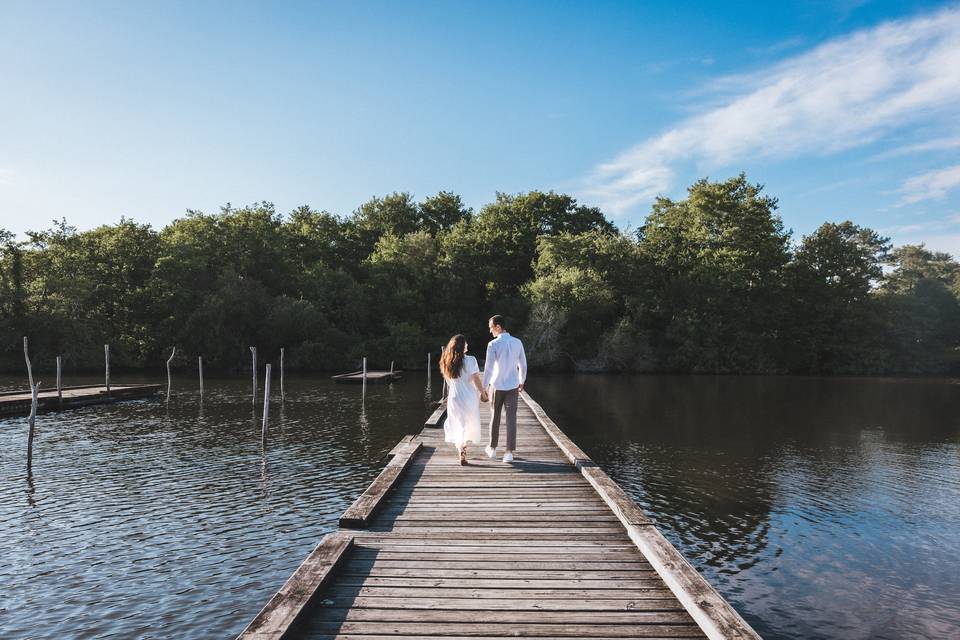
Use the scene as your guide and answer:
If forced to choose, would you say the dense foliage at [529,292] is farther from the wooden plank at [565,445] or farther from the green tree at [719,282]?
the wooden plank at [565,445]

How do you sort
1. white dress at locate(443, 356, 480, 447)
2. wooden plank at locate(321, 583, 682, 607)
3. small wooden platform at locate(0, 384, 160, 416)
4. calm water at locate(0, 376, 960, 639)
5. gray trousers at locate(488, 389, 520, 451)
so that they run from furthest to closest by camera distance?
small wooden platform at locate(0, 384, 160, 416), white dress at locate(443, 356, 480, 447), gray trousers at locate(488, 389, 520, 451), calm water at locate(0, 376, 960, 639), wooden plank at locate(321, 583, 682, 607)

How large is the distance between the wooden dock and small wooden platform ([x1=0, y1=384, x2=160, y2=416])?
21.9m

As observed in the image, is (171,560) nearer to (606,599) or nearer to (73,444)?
(606,599)

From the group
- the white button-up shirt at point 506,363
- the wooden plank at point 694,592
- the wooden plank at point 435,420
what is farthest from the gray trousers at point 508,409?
the wooden plank at point 435,420

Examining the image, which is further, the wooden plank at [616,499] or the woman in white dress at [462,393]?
the woman in white dress at [462,393]

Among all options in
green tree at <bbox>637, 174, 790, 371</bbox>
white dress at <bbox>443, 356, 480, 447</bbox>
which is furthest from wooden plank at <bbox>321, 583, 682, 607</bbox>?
green tree at <bbox>637, 174, 790, 371</bbox>

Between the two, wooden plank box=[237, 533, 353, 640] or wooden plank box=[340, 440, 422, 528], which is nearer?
wooden plank box=[237, 533, 353, 640]

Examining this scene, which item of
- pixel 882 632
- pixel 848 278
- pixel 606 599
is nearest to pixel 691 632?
pixel 606 599

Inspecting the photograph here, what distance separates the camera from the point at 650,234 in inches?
2371

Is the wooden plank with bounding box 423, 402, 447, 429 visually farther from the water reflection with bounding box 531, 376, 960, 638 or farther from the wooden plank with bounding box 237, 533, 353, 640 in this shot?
the wooden plank with bounding box 237, 533, 353, 640

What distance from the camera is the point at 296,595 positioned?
4.67 meters

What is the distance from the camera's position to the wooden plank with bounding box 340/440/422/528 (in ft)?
22.1

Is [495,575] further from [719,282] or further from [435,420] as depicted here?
[719,282]

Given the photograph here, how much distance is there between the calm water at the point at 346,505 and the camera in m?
7.51
